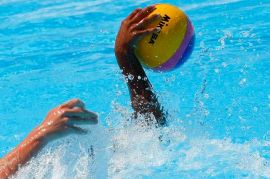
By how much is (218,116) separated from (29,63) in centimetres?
234

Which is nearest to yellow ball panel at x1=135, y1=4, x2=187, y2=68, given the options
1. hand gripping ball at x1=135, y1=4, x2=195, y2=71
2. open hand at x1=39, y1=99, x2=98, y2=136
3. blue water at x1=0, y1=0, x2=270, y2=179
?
hand gripping ball at x1=135, y1=4, x2=195, y2=71

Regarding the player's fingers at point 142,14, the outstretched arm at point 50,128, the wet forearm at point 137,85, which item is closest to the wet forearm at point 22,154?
the outstretched arm at point 50,128

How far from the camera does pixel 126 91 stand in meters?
5.25

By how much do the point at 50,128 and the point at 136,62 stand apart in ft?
3.73

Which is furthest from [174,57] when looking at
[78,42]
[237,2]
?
[237,2]

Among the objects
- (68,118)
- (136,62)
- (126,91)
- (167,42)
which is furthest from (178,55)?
(126,91)

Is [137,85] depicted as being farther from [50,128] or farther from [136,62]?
[50,128]

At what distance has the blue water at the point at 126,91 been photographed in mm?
3422

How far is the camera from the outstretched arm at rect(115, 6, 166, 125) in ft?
10.4

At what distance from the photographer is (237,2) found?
7344 mm

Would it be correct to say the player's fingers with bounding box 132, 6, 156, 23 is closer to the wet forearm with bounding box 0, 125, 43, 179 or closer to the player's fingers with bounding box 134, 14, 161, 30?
the player's fingers with bounding box 134, 14, 161, 30

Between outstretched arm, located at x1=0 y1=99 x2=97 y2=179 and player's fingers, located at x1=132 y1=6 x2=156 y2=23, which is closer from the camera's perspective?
outstretched arm, located at x1=0 y1=99 x2=97 y2=179

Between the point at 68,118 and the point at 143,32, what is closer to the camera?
the point at 68,118

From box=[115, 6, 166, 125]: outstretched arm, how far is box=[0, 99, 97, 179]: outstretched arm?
1050 mm
